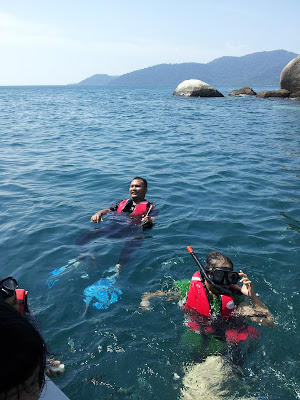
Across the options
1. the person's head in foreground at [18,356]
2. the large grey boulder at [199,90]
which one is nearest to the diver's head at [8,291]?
the person's head in foreground at [18,356]

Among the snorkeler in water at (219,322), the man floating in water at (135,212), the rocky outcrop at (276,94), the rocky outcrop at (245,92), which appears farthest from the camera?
the rocky outcrop at (245,92)

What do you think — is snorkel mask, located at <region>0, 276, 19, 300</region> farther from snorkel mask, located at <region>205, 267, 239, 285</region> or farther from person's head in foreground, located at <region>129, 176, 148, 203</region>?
person's head in foreground, located at <region>129, 176, 148, 203</region>

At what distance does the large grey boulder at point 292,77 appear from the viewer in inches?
1390

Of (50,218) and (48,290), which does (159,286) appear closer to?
(48,290)

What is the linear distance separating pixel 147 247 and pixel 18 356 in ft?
17.3

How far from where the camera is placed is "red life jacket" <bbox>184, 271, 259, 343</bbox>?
12.9 feet

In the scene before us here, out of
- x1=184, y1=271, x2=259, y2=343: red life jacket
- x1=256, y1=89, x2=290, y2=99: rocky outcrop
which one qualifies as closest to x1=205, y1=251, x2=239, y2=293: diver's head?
x1=184, y1=271, x2=259, y2=343: red life jacket

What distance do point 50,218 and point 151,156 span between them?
6.26 metres

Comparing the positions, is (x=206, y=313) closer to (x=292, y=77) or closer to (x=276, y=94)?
(x=292, y=77)

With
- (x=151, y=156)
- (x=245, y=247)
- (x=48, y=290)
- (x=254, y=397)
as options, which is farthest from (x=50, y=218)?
(x=151, y=156)

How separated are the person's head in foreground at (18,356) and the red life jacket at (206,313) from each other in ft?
10.6

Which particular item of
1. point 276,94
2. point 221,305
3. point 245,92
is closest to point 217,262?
point 221,305

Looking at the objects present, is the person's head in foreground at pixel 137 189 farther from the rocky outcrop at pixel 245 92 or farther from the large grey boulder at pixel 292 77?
the rocky outcrop at pixel 245 92

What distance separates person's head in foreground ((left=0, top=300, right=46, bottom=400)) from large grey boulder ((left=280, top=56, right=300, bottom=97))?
39878 mm
